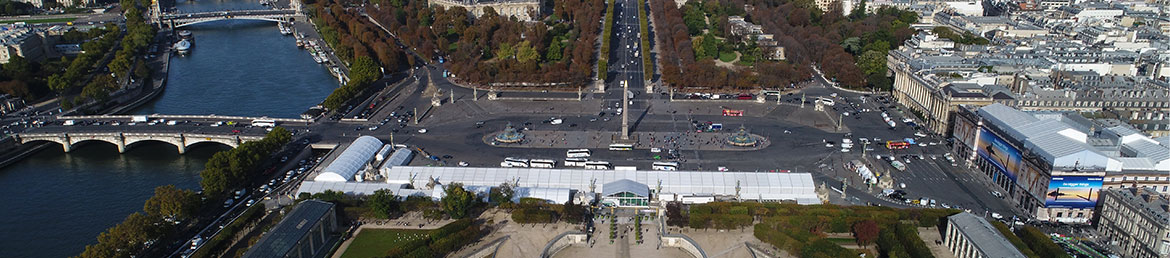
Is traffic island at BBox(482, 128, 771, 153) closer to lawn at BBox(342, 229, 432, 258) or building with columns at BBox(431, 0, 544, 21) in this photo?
lawn at BBox(342, 229, 432, 258)

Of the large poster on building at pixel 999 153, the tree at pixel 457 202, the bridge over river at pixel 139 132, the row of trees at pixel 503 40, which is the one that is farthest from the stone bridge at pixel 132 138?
the large poster on building at pixel 999 153

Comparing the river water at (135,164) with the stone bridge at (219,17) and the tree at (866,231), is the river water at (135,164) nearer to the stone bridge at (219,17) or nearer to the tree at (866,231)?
the stone bridge at (219,17)

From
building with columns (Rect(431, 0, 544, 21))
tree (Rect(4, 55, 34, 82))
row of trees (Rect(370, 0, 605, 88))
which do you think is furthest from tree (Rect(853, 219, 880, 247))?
Answer: building with columns (Rect(431, 0, 544, 21))

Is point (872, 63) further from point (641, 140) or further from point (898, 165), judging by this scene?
point (641, 140)

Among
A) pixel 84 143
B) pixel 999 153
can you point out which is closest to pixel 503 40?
pixel 84 143

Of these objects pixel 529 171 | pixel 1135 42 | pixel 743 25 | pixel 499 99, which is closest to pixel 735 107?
pixel 499 99
